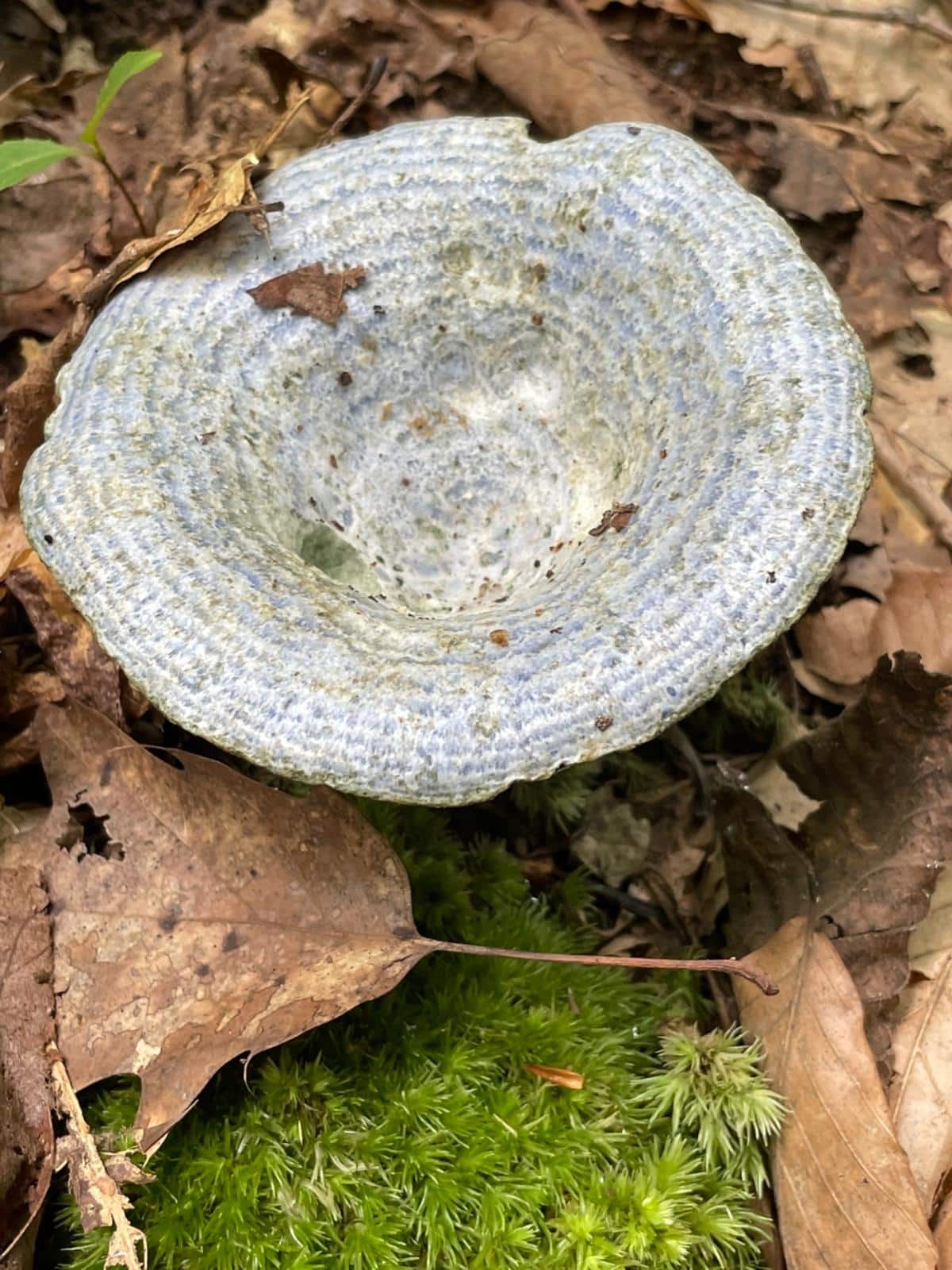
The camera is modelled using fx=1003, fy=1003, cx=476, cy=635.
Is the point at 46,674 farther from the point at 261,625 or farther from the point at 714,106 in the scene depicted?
the point at 714,106

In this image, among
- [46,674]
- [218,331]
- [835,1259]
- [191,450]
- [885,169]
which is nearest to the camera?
[835,1259]

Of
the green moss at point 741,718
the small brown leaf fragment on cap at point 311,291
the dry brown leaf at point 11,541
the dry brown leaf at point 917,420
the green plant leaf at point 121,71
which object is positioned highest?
the green plant leaf at point 121,71

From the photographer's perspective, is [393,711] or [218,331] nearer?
[393,711]

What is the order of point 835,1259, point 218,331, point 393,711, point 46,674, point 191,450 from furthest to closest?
point 46,674, point 218,331, point 191,450, point 835,1259, point 393,711

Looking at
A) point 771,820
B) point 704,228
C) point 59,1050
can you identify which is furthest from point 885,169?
point 59,1050

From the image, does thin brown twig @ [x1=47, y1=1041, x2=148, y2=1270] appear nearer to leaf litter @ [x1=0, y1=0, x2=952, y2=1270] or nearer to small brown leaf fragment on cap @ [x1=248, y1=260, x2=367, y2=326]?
leaf litter @ [x1=0, y1=0, x2=952, y2=1270]

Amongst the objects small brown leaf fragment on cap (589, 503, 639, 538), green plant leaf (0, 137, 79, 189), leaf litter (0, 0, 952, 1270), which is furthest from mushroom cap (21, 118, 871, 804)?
green plant leaf (0, 137, 79, 189)

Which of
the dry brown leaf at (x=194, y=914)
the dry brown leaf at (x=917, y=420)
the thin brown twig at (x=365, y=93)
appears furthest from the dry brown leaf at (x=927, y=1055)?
the thin brown twig at (x=365, y=93)

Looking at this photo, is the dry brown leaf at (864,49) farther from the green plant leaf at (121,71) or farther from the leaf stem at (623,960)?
the leaf stem at (623,960)
